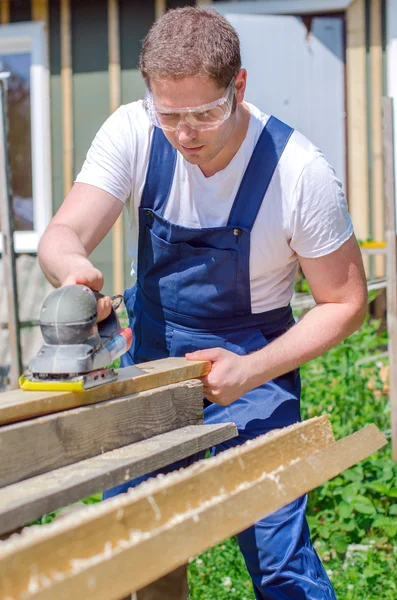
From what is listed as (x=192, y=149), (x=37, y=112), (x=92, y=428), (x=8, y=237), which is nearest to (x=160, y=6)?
(x=37, y=112)

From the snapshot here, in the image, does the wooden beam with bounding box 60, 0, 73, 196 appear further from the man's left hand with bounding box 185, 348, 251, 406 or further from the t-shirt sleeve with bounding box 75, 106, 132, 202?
the man's left hand with bounding box 185, 348, 251, 406

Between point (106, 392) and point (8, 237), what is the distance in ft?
10.6

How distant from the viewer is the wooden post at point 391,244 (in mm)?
4289

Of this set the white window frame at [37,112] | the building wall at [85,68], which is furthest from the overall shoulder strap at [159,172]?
the white window frame at [37,112]

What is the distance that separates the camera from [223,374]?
2320mm

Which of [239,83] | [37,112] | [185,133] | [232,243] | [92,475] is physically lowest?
[92,475]

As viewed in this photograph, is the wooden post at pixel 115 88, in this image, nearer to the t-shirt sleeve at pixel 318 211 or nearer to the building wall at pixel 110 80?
the building wall at pixel 110 80

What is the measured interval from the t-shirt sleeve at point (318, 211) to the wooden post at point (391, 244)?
1800 mm

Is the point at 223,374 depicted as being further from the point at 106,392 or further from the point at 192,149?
the point at 192,149

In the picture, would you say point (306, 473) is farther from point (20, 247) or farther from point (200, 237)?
point (20, 247)

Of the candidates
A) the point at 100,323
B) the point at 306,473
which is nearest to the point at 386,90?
the point at 100,323

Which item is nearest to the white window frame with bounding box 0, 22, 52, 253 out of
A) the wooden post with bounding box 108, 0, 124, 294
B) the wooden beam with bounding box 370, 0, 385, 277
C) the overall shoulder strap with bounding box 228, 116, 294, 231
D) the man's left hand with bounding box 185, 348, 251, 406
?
the wooden post with bounding box 108, 0, 124, 294

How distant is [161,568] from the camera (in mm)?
1168

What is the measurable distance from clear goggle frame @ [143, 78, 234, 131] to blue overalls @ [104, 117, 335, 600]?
277 mm
